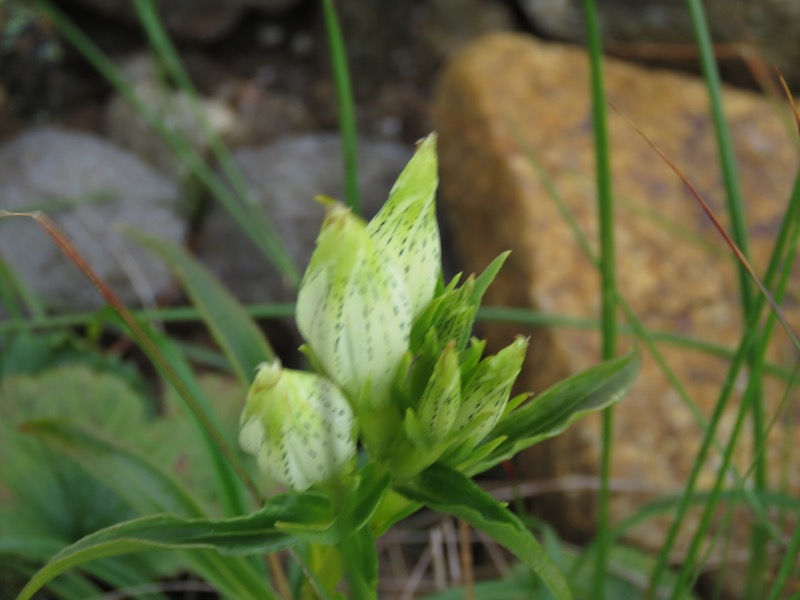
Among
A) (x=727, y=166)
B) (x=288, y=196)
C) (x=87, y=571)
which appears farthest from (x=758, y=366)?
(x=288, y=196)

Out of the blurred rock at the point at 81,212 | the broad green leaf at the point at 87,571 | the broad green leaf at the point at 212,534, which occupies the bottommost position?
the broad green leaf at the point at 87,571

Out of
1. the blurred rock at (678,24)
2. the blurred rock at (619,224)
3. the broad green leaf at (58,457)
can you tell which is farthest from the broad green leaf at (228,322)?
A: the blurred rock at (678,24)

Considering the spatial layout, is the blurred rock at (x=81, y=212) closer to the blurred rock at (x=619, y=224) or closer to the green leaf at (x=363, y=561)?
the blurred rock at (x=619, y=224)

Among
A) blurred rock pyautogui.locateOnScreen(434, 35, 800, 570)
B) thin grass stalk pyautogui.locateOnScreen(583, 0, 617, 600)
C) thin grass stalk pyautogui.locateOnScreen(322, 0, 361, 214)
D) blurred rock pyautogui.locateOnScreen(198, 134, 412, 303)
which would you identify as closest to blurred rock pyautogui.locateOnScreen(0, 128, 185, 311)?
blurred rock pyautogui.locateOnScreen(198, 134, 412, 303)

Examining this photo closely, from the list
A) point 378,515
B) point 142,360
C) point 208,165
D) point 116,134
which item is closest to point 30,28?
point 116,134

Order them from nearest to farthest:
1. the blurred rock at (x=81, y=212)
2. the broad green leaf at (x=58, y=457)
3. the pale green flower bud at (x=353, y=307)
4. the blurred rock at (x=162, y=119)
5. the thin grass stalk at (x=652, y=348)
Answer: the pale green flower bud at (x=353, y=307)
the thin grass stalk at (x=652, y=348)
the broad green leaf at (x=58, y=457)
the blurred rock at (x=81, y=212)
the blurred rock at (x=162, y=119)

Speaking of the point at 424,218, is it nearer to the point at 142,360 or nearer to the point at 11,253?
the point at 142,360
